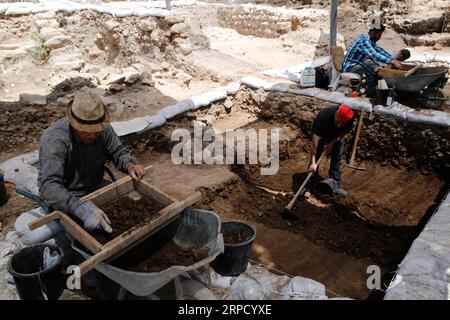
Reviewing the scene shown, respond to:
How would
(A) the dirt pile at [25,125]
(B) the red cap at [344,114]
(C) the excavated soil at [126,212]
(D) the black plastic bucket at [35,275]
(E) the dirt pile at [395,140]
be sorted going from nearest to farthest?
1. (D) the black plastic bucket at [35,275]
2. (C) the excavated soil at [126,212]
3. (B) the red cap at [344,114]
4. (E) the dirt pile at [395,140]
5. (A) the dirt pile at [25,125]

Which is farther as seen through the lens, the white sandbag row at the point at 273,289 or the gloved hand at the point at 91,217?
the white sandbag row at the point at 273,289

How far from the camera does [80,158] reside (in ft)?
10.1

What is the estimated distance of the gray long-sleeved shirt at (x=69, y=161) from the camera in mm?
2707

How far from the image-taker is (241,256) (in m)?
3.11

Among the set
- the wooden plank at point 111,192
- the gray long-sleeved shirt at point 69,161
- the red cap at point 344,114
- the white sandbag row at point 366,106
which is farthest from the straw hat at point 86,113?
the white sandbag row at point 366,106

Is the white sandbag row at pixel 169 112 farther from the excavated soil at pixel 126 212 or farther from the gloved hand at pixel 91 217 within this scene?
the gloved hand at pixel 91 217

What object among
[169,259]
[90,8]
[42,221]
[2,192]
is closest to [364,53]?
[169,259]

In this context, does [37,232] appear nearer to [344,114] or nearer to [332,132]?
[344,114]

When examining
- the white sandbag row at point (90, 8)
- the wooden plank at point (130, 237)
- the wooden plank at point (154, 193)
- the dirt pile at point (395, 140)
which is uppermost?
the white sandbag row at point (90, 8)

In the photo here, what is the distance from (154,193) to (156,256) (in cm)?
57

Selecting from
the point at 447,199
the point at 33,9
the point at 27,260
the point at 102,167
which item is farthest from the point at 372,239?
the point at 33,9

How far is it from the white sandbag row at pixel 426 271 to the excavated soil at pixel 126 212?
1971mm

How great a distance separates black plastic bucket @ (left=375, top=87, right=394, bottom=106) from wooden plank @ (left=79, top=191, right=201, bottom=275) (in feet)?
14.4
